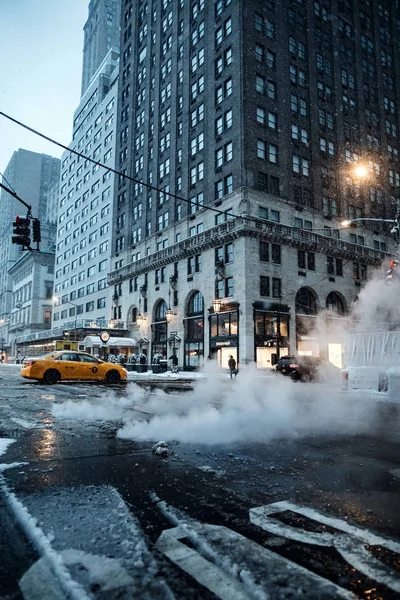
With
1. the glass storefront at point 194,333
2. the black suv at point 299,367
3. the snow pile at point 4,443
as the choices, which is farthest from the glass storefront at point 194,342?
the snow pile at point 4,443

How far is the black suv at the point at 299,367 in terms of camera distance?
24.2 meters

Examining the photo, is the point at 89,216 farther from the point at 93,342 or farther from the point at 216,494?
the point at 216,494

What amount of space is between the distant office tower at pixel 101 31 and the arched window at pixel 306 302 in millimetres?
117707

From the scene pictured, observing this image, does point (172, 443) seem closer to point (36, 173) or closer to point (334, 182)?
point (334, 182)

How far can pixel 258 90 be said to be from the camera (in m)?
38.1

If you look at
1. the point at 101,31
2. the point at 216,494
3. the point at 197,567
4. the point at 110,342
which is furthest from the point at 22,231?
the point at 101,31

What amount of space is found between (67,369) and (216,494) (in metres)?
16.1

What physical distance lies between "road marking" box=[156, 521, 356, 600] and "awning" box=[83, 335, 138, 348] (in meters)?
40.9

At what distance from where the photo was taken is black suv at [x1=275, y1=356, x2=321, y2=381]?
24.2 meters

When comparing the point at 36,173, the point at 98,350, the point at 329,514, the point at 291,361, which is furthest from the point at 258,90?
the point at 36,173

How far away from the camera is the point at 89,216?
65500 millimetres

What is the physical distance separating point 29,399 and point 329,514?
10664mm

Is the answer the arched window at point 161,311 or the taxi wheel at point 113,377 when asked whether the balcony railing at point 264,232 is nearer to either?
the arched window at point 161,311

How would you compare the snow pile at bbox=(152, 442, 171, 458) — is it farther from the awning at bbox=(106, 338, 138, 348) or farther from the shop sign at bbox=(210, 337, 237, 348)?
the awning at bbox=(106, 338, 138, 348)
